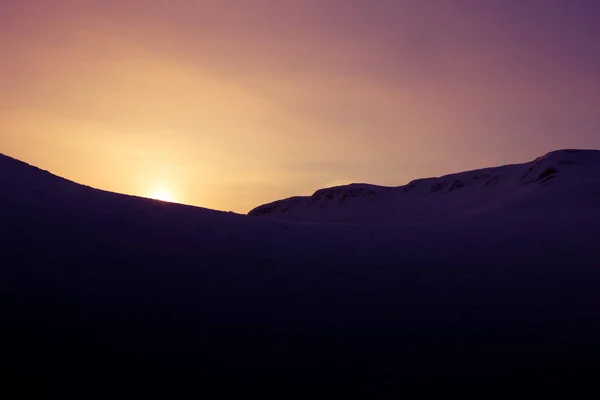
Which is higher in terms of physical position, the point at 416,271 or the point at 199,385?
the point at 416,271

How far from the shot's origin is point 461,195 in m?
51.1

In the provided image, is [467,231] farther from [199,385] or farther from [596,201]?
[596,201]

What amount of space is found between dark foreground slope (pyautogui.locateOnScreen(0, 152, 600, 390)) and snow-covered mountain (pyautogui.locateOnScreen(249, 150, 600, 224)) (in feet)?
36.3

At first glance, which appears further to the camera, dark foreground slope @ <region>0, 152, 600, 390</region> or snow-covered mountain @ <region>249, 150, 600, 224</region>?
snow-covered mountain @ <region>249, 150, 600, 224</region>

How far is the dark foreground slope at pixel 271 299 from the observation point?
19.3 feet

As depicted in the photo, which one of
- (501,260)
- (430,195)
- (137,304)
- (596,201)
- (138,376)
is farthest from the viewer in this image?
(430,195)

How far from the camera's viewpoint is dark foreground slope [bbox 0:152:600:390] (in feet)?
Answer: 19.3

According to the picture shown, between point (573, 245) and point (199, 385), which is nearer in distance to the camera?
point (199, 385)

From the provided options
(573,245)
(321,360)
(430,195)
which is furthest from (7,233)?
(430,195)

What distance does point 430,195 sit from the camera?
5584cm

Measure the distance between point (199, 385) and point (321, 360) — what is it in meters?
1.38

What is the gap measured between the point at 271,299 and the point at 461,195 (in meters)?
46.7

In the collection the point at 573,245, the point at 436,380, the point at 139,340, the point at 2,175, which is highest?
the point at 2,175

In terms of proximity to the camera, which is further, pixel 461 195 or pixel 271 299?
pixel 461 195
